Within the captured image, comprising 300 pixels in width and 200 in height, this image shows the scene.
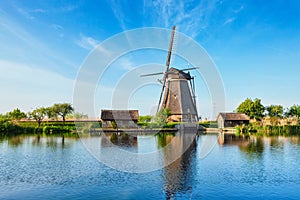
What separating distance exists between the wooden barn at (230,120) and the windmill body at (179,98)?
516 cm

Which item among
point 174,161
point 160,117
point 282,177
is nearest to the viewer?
point 282,177

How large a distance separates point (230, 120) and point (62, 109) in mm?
30127

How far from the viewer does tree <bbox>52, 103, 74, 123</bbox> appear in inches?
1861

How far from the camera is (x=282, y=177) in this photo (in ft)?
35.5

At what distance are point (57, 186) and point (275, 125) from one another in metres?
37.7

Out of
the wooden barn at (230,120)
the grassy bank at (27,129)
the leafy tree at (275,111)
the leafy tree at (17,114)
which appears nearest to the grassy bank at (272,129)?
the wooden barn at (230,120)

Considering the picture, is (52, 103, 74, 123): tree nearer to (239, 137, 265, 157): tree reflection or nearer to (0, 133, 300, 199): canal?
(0, 133, 300, 199): canal

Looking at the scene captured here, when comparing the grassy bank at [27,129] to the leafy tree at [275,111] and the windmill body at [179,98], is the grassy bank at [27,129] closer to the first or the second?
the windmill body at [179,98]

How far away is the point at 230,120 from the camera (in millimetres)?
42281

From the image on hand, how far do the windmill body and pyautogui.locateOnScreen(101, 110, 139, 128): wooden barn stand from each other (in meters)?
5.05

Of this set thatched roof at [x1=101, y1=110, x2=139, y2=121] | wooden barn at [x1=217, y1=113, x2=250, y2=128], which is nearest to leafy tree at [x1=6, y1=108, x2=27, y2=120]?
thatched roof at [x1=101, y1=110, x2=139, y2=121]

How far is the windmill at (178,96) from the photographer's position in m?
38.6

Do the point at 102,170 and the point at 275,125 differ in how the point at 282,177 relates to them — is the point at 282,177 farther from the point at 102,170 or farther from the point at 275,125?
the point at 275,125

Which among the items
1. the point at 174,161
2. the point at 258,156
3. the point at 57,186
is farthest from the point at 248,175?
the point at 57,186
